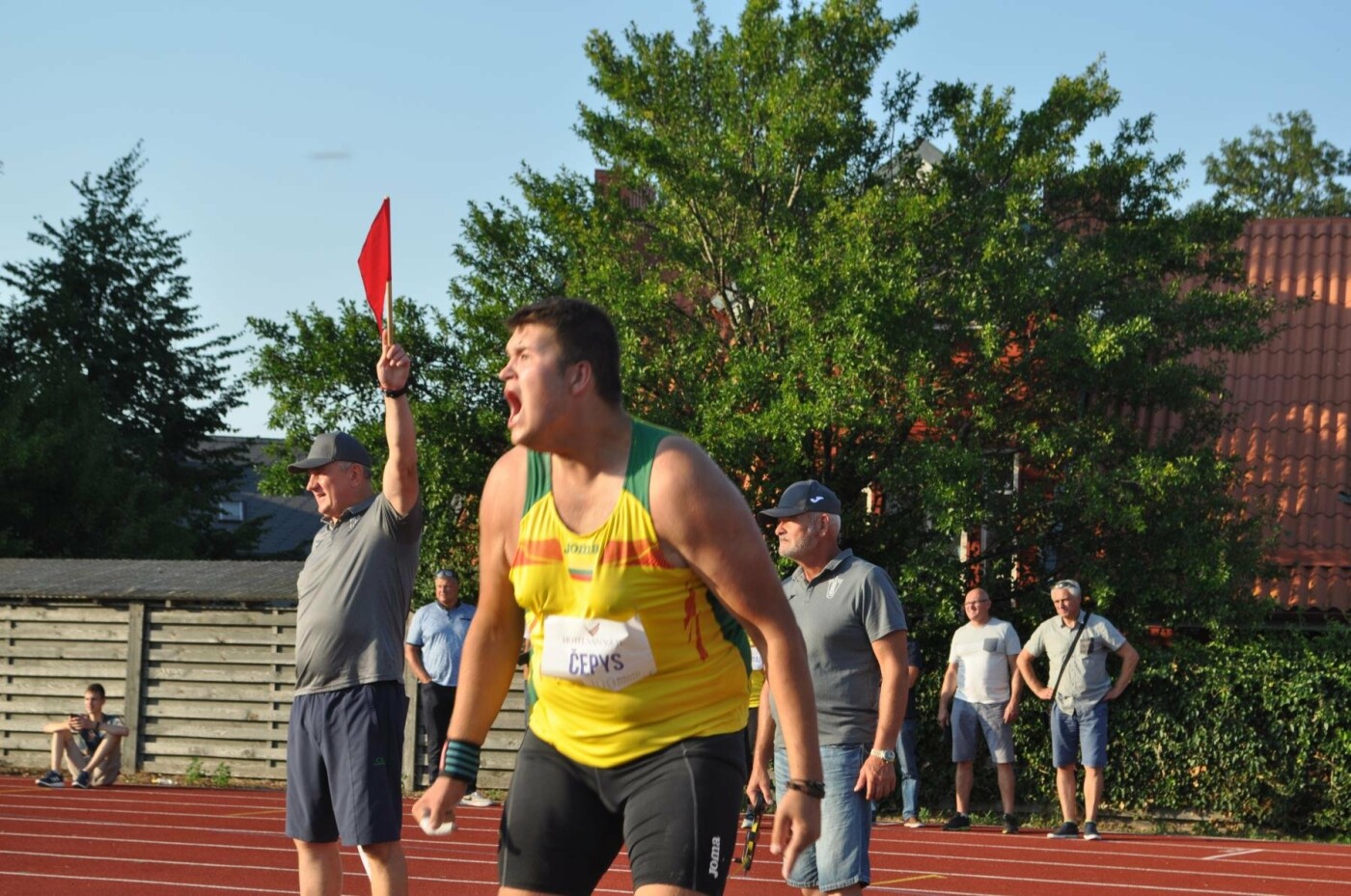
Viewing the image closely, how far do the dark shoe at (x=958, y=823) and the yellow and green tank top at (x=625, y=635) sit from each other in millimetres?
11786

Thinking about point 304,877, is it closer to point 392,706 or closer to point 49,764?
point 392,706

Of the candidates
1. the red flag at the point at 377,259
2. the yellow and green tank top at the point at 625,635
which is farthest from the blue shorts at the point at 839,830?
the yellow and green tank top at the point at 625,635

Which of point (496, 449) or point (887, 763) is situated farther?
point (496, 449)

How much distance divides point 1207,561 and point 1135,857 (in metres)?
4.20

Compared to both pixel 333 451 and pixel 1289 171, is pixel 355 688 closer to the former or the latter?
pixel 333 451

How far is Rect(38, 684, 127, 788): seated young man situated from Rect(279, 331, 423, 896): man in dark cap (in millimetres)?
11931

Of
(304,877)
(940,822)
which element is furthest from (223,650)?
(304,877)

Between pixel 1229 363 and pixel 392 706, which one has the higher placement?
pixel 1229 363

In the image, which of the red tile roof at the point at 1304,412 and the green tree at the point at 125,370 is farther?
the green tree at the point at 125,370

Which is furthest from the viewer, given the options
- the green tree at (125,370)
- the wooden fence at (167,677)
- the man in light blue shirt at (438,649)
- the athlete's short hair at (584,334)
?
the green tree at (125,370)

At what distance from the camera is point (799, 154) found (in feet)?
59.9

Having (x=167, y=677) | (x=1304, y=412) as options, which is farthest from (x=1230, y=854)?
(x=167, y=677)

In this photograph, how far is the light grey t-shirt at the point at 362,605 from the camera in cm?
658

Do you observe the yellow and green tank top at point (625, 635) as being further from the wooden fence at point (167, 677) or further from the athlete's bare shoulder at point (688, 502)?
the wooden fence at point (167, 677)
